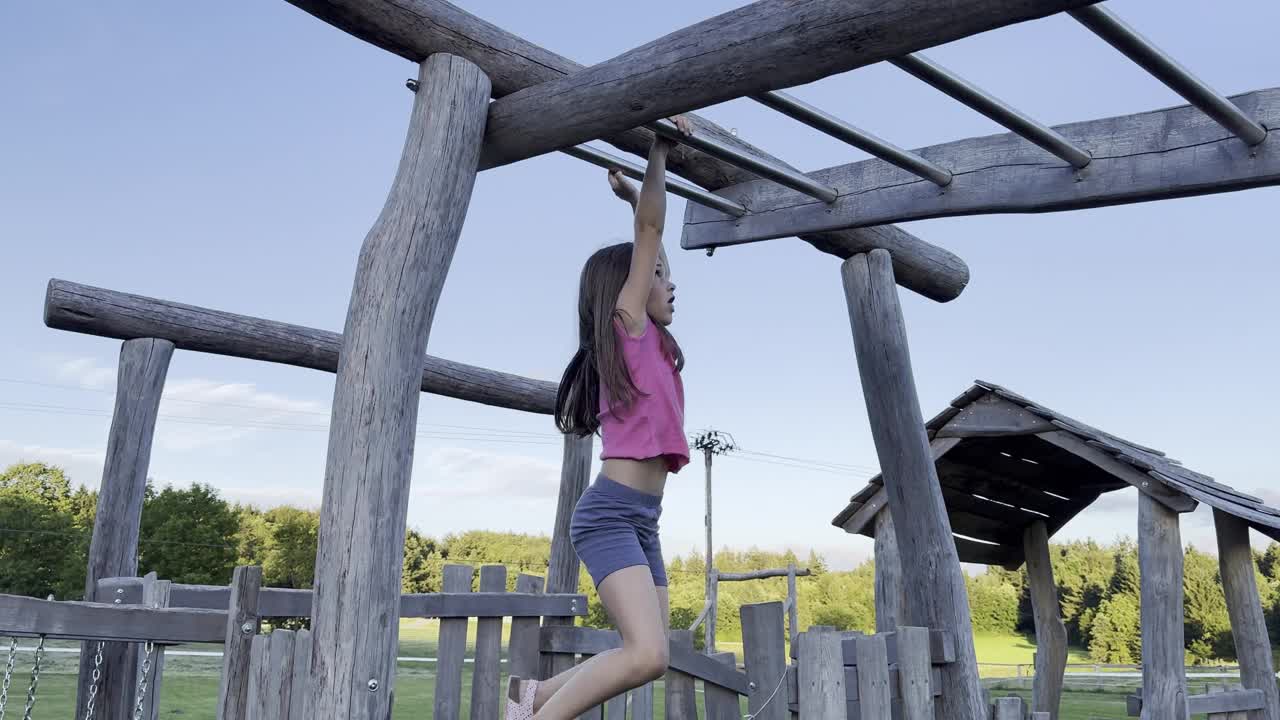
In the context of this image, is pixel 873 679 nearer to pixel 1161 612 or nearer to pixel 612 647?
pixel 612 647

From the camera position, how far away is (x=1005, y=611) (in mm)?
24453

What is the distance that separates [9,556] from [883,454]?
26682 mm

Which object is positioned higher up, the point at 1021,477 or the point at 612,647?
the point at 1021,477

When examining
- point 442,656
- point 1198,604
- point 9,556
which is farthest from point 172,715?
point 1198,604

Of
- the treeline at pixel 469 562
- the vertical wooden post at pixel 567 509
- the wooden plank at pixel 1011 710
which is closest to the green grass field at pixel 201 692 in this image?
the treeline at pixel 469 562

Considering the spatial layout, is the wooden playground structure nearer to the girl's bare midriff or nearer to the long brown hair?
the long brown hair

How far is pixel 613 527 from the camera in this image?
2.76m

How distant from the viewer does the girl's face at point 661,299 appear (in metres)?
3.02

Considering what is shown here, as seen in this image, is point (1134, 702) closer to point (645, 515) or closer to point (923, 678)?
point (923, 678)

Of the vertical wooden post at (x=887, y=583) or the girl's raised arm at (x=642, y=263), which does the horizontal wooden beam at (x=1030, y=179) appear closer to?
the girl's raised arm at (x=642, y=263)

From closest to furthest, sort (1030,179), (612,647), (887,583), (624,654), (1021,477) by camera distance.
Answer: (624,654)
(1030,179)
(612,647)
(887,583)
(1021,477)

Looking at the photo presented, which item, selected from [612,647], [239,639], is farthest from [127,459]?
[612,647]

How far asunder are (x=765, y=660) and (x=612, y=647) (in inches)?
26.6

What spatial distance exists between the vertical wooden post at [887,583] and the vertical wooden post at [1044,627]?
174 cm
